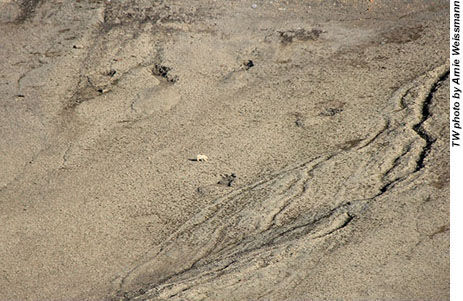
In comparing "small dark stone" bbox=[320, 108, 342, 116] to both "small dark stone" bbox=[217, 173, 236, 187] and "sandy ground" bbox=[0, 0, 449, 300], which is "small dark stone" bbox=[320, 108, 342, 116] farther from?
"small dark stone" bbox=[217, 173, 236, 187]

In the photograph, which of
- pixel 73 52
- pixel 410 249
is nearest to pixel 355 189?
pixel 410 249

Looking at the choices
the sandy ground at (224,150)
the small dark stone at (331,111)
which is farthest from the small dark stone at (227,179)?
the small dark stone at (331,111)

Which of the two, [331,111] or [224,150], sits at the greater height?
[331,111]

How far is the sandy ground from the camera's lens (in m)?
4.31

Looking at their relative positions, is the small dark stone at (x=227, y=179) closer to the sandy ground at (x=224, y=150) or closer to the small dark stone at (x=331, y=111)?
the sandy ground at (x=224, y=150)

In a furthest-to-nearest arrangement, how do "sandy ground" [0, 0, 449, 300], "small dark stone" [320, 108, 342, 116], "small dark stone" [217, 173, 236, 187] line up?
"small dark stone" [320, 108, 342, 116], "small dark stone" [217, 173, 236, 187], "sandy ground" [0, 0, 449, 300]

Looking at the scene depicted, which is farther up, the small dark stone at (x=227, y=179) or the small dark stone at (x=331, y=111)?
the small dark stone at (x=331, y=111)

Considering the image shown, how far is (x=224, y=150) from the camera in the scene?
221 inches

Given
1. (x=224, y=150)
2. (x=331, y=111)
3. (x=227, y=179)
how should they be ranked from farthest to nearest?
(x=331, y=111) < (x=224, y=150) < (x=227, y=179)

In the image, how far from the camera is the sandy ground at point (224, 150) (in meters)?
4.31

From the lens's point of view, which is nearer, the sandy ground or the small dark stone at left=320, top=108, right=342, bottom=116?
the sandy ground

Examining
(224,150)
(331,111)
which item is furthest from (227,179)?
(331,111)

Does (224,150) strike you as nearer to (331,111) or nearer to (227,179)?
(227,179)

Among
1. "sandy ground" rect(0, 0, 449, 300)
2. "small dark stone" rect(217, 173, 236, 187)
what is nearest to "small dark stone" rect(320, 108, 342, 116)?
"sandy ground" rect(0, 0, 449, 300)
